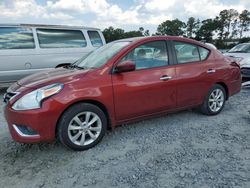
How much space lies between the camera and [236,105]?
5.66m

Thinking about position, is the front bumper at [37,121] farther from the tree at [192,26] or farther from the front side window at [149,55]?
the tree at [192,26]

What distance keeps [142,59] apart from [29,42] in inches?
166

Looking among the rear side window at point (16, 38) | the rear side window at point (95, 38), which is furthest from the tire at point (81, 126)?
the rear side window at point (95, 38)

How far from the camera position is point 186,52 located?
457cm

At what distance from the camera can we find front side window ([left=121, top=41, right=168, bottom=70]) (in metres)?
4.01

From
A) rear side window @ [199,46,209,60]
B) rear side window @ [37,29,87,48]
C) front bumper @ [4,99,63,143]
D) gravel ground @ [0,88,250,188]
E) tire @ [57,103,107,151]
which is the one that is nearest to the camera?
gravel ground @ [0,88,250,188]

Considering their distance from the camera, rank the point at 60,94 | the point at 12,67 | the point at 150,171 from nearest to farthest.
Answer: the point at 150,171 < the point at 60,94 < the point at 12,67

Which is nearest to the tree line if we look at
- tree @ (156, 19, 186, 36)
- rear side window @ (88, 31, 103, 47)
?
tree @ (156, 19, 186, 36)

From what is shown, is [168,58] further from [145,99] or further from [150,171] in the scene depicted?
[150,171]

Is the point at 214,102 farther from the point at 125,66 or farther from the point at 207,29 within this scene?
the point at 207,29

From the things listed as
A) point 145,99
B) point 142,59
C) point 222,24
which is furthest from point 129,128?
point 222,24

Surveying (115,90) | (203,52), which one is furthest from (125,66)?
(203,52)

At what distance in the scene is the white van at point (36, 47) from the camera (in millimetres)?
6867

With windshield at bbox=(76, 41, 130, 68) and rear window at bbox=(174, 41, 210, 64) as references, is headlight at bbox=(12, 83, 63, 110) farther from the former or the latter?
rear window at bbox=(174, 41, 210, 64)
